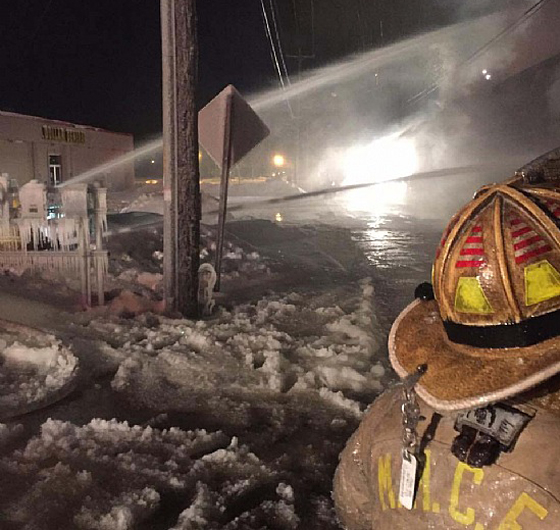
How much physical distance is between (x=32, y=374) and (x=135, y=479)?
6.42ft

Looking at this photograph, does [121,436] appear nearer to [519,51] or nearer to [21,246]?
[21,246]

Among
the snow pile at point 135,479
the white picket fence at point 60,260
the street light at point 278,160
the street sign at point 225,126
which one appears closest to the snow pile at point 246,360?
the snow pile at point 135,479

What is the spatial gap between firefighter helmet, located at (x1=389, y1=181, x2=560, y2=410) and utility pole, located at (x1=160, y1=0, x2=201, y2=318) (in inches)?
186

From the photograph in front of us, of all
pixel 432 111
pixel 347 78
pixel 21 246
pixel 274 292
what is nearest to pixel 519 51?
pixel 432 111

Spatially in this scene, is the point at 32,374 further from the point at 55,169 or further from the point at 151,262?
the point at 55,169

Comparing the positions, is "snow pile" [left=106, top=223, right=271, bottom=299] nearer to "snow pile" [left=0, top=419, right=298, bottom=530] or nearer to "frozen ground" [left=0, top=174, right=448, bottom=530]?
"frozen ground" [left=0, top=174, right=448, bottom=530]

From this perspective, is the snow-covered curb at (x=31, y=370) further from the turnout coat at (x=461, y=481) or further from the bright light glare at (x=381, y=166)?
the bright light glare at (x=381, y=166)

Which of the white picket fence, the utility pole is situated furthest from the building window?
the utility pole

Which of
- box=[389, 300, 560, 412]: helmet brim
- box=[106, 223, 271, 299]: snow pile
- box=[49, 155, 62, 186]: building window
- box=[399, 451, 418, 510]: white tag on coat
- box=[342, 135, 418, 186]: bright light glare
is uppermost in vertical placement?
box=[342, 135, 418, 186]: bright light glare

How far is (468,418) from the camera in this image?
175cm

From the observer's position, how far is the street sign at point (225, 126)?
6.91 metres

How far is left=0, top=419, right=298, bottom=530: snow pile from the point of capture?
9.53ft

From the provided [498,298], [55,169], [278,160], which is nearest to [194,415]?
[498,298]

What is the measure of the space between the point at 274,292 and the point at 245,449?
170 inches
